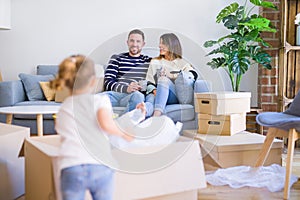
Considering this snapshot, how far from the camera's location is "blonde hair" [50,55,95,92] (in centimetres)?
84

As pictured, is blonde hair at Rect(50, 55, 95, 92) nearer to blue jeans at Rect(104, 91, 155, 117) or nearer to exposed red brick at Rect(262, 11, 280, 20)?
blue jeans at Rect(104, 91, 155, 117)

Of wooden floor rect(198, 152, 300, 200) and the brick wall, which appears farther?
the brick wall

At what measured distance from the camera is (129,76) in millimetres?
1897

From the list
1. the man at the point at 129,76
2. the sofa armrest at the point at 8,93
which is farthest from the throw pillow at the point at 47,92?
the man at the point at 129,76

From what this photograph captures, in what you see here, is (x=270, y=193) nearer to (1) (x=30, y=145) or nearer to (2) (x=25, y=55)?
(1) (x=30, y=145)

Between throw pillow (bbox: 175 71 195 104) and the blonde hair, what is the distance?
904mm

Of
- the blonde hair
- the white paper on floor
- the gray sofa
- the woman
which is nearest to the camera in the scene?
the blonde hair

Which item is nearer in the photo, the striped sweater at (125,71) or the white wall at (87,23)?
the striped sweater at (125,71)

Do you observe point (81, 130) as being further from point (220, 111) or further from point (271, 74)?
point (271, 74)

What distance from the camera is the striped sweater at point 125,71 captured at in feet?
5.65

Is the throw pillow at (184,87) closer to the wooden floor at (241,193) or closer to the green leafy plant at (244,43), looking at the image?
the wooden floor at (241,193)

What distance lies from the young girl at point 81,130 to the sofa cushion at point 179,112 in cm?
56

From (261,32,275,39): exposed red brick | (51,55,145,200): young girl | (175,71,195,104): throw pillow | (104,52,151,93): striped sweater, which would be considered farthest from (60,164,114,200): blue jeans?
(261,32,275,39): exposed red brick

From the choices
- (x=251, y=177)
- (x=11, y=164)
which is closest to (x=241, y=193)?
(x=251, y=177)
